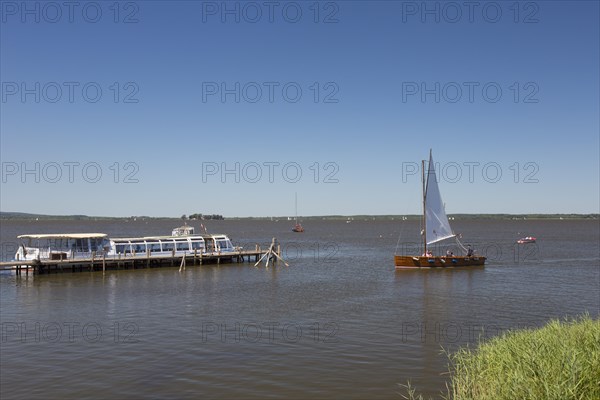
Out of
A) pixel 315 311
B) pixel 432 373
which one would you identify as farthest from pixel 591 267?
pixel 432 373

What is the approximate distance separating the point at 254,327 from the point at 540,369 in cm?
1874

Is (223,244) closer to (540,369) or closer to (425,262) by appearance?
(425,262)

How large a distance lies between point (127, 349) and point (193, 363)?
4080mm

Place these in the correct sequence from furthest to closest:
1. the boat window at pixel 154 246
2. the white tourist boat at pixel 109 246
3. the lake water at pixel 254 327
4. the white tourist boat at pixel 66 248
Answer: the boat window at pixel 154 246, the white tourist boat at pixel 109 246, the white tourist boat at pixel 66 248, the lake water at pixel 254 327

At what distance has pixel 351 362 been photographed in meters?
21.6

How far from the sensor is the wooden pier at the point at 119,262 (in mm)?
50969

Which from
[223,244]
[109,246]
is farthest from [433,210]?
[109,246]

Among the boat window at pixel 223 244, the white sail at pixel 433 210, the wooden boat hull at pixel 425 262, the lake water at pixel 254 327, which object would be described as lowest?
the lake water at pixel 254 327

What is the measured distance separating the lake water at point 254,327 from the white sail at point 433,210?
5875 millimetres

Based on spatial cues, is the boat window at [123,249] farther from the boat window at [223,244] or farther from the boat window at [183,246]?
the boat window at [223,244]

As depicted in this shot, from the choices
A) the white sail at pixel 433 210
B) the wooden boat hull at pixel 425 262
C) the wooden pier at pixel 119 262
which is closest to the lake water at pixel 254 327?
the wooden pier at pixel 119 262

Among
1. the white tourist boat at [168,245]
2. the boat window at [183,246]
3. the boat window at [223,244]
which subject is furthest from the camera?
the boat window at [223,244]

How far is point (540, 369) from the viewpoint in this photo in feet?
39.2

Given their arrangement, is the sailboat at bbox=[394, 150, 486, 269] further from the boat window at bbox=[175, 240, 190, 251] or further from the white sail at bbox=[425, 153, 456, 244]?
the boat window at bbox=[175, 240, 190, 251]
